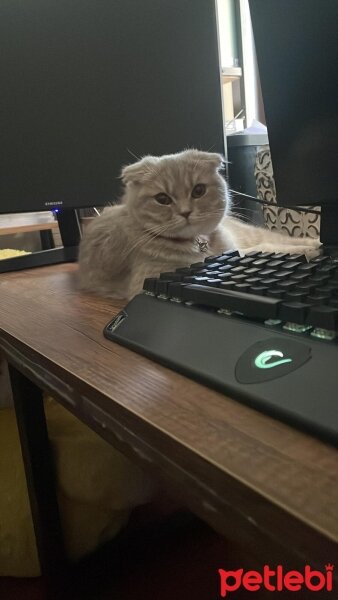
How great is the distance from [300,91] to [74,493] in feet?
2.74

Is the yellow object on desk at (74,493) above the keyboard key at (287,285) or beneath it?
beneath

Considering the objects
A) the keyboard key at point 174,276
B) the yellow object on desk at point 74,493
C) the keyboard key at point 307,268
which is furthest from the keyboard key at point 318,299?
the yellow object on desk at point 74,493

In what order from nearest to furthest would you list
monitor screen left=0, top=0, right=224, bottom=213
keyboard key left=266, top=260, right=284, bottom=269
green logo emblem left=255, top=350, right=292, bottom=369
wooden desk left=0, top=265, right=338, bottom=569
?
wooden desk left=0, top=265, right=338, bottom=569
green logo emblem left=255, top=350, right=292, bottom=369
keyboard key left=266, top=260, right=284, bottom=269
monitor screen left=0, top=0, right=224, bottom=213

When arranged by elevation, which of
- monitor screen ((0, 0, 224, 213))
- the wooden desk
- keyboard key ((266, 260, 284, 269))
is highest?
monitor screen ((0, 0, 224, 213))

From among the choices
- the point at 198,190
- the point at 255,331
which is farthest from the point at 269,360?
the point at 198,190

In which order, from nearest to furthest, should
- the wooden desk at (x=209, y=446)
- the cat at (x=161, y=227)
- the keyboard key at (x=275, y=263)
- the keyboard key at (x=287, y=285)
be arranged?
the wooden desk at (x=209, y=446)
the keyboard key at (x=287, y=285)
the keyboard key at (x=275, y=263)
the cat at (x=161, y=227)

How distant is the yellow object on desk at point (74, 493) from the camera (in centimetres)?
96

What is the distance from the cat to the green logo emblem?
0.55 metres

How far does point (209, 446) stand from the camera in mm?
293

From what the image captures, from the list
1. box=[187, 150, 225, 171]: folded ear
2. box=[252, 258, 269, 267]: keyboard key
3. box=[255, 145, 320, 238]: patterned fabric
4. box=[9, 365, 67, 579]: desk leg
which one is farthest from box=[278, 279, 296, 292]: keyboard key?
box=[255, 145, 320, 238]: patterned fabric

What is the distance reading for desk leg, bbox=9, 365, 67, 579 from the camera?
2.82 feet

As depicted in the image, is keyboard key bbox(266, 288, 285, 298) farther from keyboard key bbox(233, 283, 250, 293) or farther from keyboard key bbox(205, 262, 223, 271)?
keyboard key bbox(205, 262, 223, 271)

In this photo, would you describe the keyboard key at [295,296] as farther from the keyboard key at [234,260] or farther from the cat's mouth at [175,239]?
the cat's mouth at [175,239]

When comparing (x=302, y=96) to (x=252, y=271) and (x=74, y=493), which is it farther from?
(x=74, y=493)
